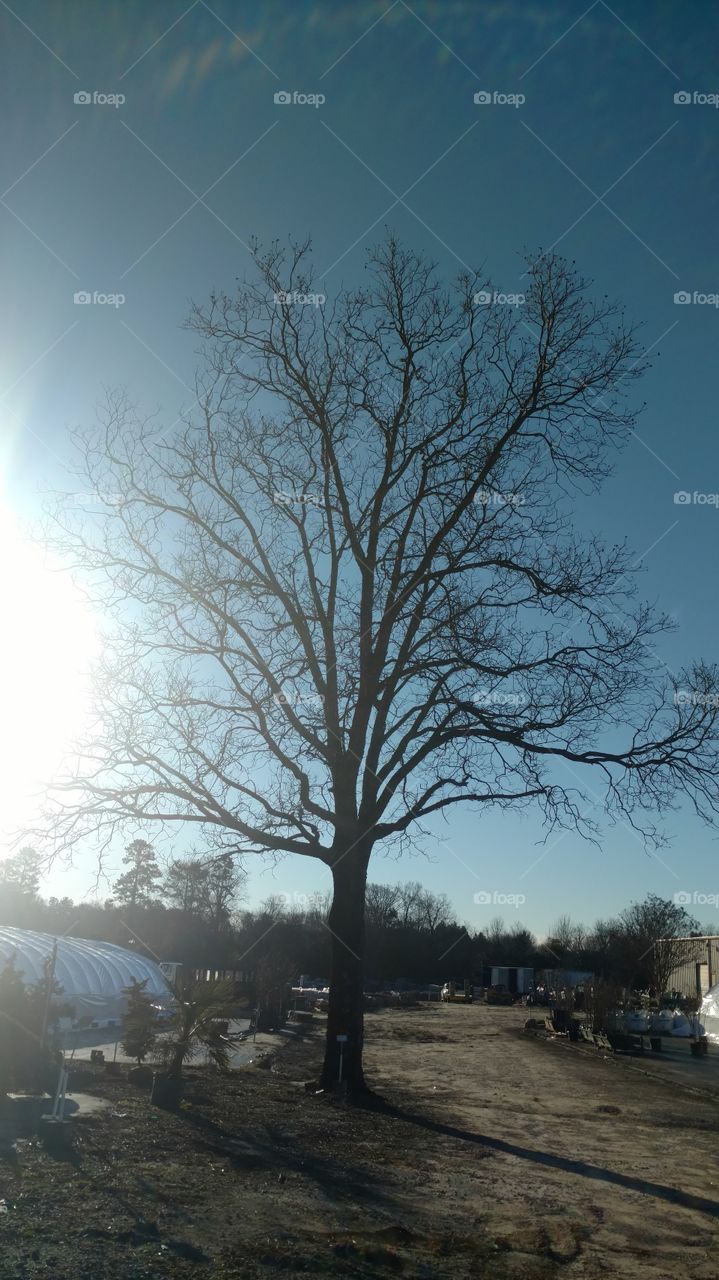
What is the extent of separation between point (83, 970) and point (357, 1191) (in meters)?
35.9

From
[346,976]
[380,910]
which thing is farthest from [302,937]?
[346,976]

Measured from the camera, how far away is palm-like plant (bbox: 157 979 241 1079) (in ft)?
46.7

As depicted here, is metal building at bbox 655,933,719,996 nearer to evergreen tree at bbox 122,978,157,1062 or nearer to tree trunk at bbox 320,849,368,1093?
tree trunk at bbox 320,849,368,1093

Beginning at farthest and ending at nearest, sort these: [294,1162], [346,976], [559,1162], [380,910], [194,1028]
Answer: [380,910] < [346,976] < [194,1028] < [559,1162] < [294,1162]

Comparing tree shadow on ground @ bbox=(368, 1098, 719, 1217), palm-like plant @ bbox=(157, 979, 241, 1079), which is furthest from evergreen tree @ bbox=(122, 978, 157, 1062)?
tree shadow on ground @ bbox=(368, 1098, 719, 1217)

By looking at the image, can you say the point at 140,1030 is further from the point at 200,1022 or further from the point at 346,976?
the point at 346,976

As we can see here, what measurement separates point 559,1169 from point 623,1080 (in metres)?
14.6

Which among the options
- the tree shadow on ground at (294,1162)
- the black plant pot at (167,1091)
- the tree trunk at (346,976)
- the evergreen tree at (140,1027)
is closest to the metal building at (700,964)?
the tree trunk at (346,976)

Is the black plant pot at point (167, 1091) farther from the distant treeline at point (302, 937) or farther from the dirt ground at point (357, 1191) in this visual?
the distant treeline at point (302, 937)

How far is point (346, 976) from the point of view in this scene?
1680 centimetres

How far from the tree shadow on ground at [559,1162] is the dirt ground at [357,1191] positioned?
4 centimetres

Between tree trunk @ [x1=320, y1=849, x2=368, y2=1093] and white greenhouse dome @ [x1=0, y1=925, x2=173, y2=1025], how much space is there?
20009 millimetres

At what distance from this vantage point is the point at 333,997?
1692cm

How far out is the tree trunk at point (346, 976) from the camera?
54.2ft
